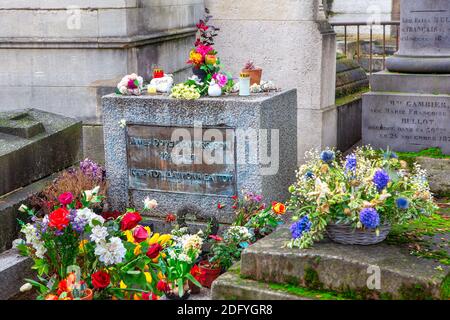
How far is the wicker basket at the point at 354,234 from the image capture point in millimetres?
5367

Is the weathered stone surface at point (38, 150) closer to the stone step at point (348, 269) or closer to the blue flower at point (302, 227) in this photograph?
the stone step at point (348, 269)

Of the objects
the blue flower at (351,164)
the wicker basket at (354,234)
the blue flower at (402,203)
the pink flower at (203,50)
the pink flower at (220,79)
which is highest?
the pink flower at (203,50)

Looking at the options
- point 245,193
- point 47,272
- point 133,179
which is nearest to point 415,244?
point 245,193

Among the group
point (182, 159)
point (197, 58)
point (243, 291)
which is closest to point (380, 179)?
point (243, 291)

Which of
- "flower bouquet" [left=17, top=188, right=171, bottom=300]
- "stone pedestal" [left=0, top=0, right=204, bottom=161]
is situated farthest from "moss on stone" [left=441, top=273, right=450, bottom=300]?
"stone pedestal" [left=0, top=0, right=204, bottom=161]

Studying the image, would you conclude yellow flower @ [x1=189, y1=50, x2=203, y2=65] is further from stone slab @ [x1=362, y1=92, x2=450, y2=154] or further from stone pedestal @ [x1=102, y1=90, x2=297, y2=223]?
stone slab @ [x1=362, y1=92, x2=450, y2=154]

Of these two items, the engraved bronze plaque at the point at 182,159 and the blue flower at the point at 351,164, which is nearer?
the blue flower at the point at 351,164

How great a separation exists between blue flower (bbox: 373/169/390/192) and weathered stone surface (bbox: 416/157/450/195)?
329cm

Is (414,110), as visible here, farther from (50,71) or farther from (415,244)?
(50,71)

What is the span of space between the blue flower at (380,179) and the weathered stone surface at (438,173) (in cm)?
329

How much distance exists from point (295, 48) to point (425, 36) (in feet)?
5.96

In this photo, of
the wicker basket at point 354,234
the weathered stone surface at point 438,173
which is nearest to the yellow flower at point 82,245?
the wicker basket at point 354,234

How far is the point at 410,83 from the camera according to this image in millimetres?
9133

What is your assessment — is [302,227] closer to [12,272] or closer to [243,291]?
[243,291]
